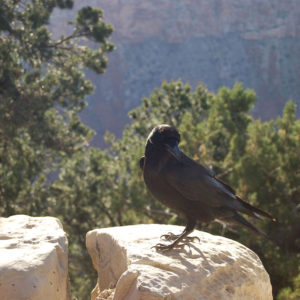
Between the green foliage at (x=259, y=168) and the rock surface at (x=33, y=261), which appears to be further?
the green foliage at (x=259, y=168)

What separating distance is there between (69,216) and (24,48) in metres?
3.61

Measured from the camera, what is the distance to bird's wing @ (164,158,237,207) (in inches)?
126

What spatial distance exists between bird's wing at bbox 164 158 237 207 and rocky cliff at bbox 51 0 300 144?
128 ft

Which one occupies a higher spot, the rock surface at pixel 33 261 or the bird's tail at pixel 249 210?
the bird's tail at pixel 249 210

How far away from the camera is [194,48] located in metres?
44.3

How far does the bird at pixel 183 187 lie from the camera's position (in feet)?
10.6

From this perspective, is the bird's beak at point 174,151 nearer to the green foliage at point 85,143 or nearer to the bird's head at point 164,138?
the bird's head at point 164,138

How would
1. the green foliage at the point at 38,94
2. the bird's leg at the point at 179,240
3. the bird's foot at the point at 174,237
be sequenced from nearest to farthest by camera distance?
the bird's leg at the point at 179,240, the bird's foot at the point at 174,237, the green foliage at the point at 38,94

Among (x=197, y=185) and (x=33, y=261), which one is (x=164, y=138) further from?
(x=33, y=261)

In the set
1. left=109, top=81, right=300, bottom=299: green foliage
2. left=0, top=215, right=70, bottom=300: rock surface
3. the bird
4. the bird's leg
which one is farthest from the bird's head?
left=109, top=81, right=300, bottom=299: green foliage

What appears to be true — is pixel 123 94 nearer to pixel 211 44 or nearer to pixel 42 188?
pixel 211 44

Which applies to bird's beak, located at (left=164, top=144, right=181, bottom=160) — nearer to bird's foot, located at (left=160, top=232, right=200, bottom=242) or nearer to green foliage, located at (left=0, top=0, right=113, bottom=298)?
bird's foot, located at (left=160, top=232, right=200, bottom=242)

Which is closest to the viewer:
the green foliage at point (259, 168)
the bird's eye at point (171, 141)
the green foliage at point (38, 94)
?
the bird's eye at point (171, 141)

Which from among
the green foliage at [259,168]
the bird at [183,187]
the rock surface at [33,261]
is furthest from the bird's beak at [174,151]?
the green foliage at [259,168]
